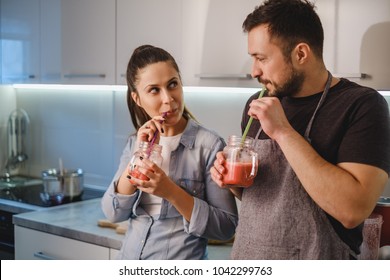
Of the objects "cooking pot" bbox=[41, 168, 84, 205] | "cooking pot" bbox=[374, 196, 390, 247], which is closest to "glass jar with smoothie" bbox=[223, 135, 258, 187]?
"cooking pot" bbox=[374, 196, 390, 247]

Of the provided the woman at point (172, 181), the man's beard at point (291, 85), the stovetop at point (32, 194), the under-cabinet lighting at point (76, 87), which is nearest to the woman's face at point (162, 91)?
the woman at point (172, 181)

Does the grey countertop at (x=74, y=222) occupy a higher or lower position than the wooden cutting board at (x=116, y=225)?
lower

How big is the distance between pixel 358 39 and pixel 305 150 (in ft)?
1.98

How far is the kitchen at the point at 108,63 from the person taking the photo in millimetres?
1366

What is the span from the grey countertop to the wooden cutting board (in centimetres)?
1

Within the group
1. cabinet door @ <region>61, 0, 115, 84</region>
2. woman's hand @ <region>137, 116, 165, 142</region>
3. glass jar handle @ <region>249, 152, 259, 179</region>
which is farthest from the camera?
cabinet door @ <region>61, 0, 115, 84</region>

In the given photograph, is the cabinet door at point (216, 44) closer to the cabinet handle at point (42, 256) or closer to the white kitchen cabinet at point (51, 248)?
the white kitchen cabinet at point (51, 248)

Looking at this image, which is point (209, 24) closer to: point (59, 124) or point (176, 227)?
point (176, 227)

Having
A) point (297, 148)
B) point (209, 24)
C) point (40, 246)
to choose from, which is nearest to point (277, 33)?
point (297, 148)

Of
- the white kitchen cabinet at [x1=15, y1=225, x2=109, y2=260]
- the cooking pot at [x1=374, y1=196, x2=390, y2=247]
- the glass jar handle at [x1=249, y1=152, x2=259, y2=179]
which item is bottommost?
the white kitchen cabinet at [x1=15, y1=225, x2=109, y2=260]

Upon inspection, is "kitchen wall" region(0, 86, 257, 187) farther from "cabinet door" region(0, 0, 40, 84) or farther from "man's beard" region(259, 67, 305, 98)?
"man's beard" region(259, 67, 305, 98)

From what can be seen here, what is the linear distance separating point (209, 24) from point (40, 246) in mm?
840

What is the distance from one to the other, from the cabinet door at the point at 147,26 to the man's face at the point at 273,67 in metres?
0.76

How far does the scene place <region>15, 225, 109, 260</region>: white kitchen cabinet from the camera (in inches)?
60.7
